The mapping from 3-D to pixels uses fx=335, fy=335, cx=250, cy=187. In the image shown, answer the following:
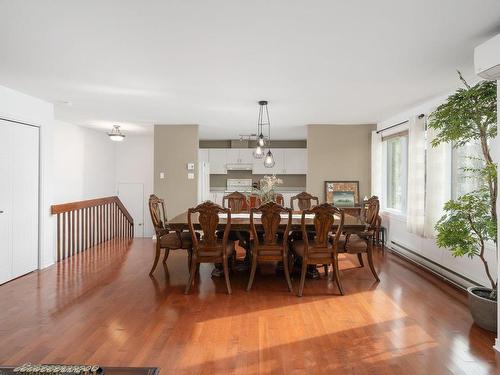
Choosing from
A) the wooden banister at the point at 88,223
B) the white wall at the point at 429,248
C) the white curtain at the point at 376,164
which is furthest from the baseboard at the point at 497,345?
the wooden banister at the point at 88,223

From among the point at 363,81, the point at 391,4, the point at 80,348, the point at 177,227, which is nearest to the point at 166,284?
the point at 177,227

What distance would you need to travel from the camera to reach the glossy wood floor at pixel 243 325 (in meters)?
2.29

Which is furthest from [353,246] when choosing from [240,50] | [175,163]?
[175,163]

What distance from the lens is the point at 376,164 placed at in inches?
248

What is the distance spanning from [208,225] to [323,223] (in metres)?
1.24

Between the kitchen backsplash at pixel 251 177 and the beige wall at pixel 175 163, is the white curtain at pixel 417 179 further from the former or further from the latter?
the kitchen backsplash at pixel 251 177

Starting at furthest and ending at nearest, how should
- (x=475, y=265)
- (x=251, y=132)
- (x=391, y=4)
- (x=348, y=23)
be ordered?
1. (x=251, y=132)
2. (x=475, y=265)
3. (x=348, y=23)
4. (x=391, y=4)

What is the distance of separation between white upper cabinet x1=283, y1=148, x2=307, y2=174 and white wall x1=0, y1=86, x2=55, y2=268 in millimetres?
5333

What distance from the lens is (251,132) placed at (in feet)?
25.9

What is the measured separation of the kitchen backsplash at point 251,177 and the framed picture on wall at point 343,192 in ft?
8.13

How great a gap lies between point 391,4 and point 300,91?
2103mm

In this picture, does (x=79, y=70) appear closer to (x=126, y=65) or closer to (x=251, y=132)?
(x=126, y=65)

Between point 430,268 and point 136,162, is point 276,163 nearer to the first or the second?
point 136,162

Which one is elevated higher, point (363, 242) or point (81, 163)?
point (81, 163)
